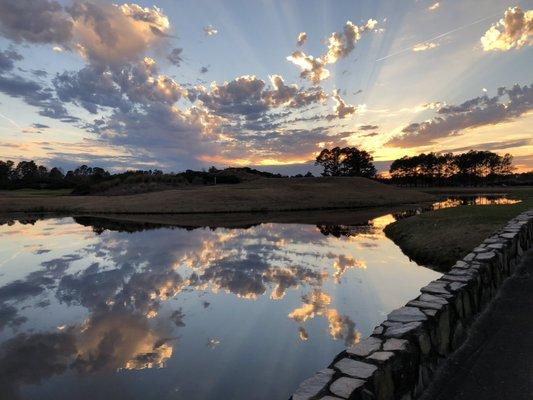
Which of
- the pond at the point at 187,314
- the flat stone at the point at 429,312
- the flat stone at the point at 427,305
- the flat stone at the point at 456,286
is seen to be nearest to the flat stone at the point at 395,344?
the flat stone at the point at 429,312

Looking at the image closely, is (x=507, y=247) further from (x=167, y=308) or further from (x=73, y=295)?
(x=73, y=295)

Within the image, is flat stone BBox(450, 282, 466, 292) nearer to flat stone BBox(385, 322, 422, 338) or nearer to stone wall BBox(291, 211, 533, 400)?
stone wall BBox(291, 211, 533, 400)

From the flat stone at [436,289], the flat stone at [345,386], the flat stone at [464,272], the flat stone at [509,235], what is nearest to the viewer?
the flat stone at [345,386]

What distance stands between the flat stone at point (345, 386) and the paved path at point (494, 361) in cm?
183

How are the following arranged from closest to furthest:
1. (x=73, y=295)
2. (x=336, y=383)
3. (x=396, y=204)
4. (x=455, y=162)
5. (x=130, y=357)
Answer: (x=336, y=383), (x=130, y=357), (x=73, y=295), (x=396, y=204), (x=455, y=162)

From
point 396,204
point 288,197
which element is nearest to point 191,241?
point 288,197

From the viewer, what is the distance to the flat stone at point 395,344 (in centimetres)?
535

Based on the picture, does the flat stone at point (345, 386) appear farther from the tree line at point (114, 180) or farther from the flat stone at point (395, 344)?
the tree line at point (114, 180)

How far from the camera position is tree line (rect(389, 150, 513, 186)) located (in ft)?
575

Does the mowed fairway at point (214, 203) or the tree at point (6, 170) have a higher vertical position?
the tree at point (6, 170)

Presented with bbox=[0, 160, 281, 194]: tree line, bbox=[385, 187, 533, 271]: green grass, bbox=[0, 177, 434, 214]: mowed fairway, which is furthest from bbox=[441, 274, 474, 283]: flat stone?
bbox=[0, 160, 281, 194]: tree line

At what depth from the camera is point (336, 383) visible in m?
4.62

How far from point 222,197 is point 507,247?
55561 millimetres

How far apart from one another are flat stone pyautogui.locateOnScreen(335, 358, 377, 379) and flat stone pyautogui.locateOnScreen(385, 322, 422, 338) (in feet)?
3.17
